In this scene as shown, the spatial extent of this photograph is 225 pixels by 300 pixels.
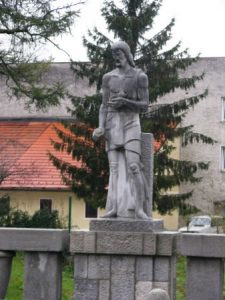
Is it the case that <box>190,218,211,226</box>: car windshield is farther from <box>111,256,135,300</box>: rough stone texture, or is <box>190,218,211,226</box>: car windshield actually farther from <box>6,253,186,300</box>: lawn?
<box>111,256,135,300</box>: rough stone texture

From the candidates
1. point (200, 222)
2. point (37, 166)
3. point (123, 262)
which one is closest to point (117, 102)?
point (123, 262)

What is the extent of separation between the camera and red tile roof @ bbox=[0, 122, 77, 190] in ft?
97.4

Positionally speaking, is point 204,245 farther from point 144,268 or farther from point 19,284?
point 19,284

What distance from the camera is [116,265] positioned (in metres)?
9.70

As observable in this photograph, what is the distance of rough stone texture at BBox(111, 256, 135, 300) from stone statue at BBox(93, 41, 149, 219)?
0.57 m

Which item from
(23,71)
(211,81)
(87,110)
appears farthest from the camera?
(211,81)

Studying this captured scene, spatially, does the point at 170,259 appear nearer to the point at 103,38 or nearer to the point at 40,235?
the point at 40,235

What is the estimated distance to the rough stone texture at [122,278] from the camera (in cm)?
964

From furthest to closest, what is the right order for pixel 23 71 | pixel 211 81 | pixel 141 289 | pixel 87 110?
pixel 211 81 < pixel 87 110 < pixel 23 71 < pixel 141 289

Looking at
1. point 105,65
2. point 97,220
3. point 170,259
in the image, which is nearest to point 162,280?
point 170,259

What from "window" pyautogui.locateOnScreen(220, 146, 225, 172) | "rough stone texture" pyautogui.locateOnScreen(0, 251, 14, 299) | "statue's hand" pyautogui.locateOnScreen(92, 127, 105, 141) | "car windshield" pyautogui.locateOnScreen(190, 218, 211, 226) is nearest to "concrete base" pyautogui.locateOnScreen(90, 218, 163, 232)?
"statue's hand" pyautogui.locateOnScreen(92, 127, 105, 141)

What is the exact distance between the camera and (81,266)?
981 cm

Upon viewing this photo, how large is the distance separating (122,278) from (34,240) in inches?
48.7

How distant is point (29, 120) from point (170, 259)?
29.3 meters
